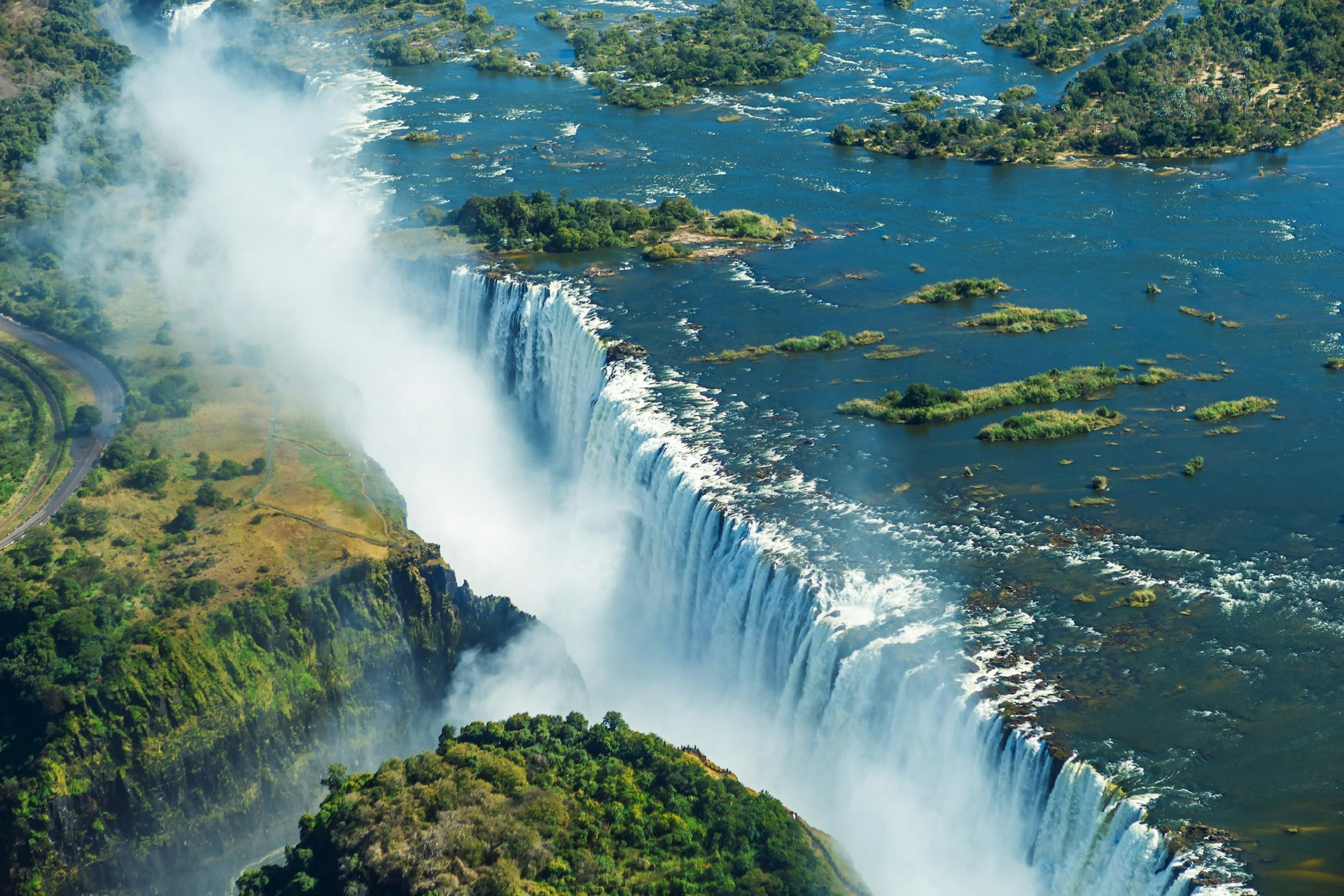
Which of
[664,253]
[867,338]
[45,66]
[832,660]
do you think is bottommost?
[832,660]

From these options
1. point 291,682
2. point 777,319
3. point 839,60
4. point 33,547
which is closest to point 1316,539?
point 777,319

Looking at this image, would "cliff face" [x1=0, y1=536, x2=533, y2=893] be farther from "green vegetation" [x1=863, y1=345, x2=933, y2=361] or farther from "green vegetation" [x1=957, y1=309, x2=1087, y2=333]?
"green vegetation" [x1=957, y1=309, x2=1087, y2=333]

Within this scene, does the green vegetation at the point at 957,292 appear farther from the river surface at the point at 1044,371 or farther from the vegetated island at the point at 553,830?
the vegetated island at the point at 553,830

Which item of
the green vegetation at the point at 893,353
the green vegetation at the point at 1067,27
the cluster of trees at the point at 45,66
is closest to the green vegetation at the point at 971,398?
the green vegetation at the point at 893,353

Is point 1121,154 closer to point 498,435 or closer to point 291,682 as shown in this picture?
point 498,435

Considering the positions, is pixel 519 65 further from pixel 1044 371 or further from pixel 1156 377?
pixel 1156 377

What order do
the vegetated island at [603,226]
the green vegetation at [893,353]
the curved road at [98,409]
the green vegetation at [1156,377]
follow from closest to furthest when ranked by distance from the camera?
1. the curved road at [98,409]
2. the green vegetation at [1156,377]
3. the green vegetation at [893,353]
4. the vegetated island at [603,226]

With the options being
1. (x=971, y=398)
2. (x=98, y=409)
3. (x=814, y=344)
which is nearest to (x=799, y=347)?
(x=814, y=344)
